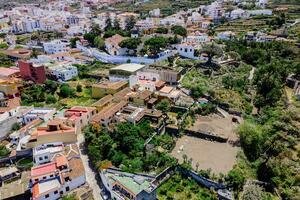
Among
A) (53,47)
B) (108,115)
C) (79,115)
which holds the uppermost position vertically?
(53,47)

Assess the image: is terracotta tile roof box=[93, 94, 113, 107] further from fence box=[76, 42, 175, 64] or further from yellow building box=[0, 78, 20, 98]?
fence box=[76, 42, 175, 64]

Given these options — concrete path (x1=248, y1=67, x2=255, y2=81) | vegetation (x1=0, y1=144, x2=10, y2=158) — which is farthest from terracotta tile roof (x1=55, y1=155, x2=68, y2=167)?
concrete path (x1=248, y1=67, x2=255, y2=81)

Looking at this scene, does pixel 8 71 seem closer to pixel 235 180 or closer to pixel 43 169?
pixel 43 169

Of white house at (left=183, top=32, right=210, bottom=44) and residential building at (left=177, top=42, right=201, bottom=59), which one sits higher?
white house at (left=183, top=32, right=210, bottom=44)

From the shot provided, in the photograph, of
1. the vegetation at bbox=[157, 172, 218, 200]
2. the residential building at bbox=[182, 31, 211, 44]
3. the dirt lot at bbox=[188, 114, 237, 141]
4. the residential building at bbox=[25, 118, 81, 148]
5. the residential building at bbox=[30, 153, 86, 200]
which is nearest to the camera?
the residential building at bbox=[30, 153, 86, 200]

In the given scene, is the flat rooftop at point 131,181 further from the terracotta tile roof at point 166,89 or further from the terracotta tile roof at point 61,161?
the terracotta tile roof at point 166,89

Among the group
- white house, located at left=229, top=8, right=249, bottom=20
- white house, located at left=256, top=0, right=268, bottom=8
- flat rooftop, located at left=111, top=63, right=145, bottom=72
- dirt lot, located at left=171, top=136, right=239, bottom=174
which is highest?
white house, located at left=256, top=0, right=268, bottom=8

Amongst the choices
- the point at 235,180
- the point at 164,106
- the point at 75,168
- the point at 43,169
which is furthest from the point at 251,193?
the point at 43,169
